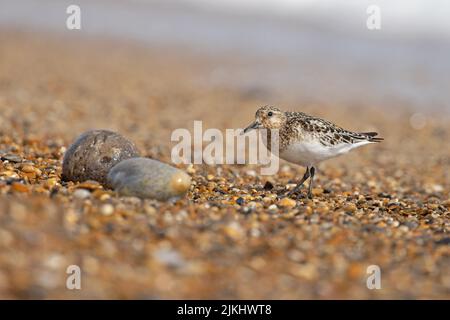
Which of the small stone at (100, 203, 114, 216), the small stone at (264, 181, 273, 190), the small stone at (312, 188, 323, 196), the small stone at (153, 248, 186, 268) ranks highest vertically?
the small stone at (264, 181, 273, 190)

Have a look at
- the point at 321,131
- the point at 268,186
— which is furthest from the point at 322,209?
the point at 268,186

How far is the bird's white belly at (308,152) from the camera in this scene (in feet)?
23.3

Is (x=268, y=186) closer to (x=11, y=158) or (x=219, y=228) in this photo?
(x=219, y=228)

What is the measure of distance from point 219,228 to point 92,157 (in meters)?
2.12

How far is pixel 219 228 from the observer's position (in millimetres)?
5270

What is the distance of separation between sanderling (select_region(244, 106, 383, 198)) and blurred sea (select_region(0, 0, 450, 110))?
8.84 meters

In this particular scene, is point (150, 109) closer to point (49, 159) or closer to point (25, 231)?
point (49, 159)

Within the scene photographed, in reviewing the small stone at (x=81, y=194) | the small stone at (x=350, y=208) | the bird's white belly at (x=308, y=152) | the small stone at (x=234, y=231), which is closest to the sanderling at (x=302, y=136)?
the bird's white belly at (x=308, y=152)

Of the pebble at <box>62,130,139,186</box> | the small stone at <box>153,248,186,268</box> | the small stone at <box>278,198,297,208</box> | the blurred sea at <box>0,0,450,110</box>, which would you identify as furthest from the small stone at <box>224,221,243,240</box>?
the blurred sea at <box>0,0,450,110</box>

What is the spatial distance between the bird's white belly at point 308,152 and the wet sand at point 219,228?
1.64 ft

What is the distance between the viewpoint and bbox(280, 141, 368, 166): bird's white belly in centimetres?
710

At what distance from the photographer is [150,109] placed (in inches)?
547

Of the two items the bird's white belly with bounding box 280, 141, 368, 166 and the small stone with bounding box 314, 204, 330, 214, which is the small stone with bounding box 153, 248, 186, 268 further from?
the bird's white belly with bounding box 280, 141, 368, 166

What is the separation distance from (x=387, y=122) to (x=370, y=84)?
11.8ft
